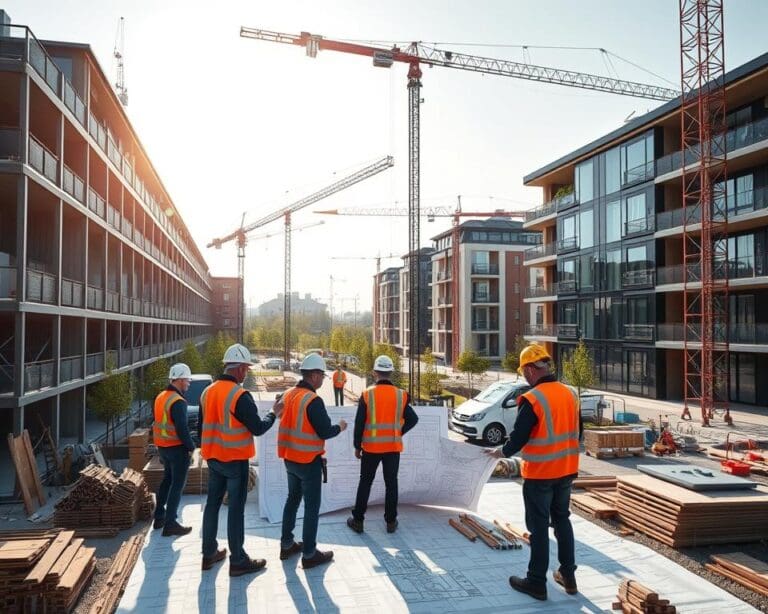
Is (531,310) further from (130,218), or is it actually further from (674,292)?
(130,218)

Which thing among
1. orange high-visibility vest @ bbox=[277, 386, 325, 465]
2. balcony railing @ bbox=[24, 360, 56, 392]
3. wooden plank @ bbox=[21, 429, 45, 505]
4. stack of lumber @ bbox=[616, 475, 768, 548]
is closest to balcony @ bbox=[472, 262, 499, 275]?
balcony railing @ bbox=[24, 360, 56, 392]

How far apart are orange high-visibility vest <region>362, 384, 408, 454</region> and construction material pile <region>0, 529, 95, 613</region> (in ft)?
11.0

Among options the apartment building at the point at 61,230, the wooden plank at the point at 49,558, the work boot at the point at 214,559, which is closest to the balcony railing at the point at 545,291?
the apartment building at the point at 61,230

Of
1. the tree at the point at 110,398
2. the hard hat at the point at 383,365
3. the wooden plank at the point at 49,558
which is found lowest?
the wooden plank at the point at 49,558

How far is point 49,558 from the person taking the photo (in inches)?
224

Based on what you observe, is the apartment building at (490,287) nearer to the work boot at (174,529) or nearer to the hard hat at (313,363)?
the work boot at (174,529)

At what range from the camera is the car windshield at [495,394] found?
15.0 meters

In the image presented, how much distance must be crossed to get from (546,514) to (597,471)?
725 cm

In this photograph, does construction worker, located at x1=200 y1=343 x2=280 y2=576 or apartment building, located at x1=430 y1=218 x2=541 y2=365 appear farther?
apartment building, located at x1=430 y1=218 x2=541 y2=365

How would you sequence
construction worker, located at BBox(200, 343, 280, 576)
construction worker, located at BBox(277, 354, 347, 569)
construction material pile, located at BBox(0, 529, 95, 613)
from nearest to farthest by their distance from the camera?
construction material pile, located at BBox(0, 529, 95, 613), construction worker, located at BBox(200, 343, 280, 576), construction worker, located at BBox(277, 354, 347, 569)

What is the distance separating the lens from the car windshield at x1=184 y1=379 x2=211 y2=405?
1770 centimetres

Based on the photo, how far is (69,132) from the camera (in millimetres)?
15812

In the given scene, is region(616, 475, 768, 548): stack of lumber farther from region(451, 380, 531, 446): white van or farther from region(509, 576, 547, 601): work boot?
region(451, 380, 531, 446): white van

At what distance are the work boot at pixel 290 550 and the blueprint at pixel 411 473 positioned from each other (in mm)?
1312
